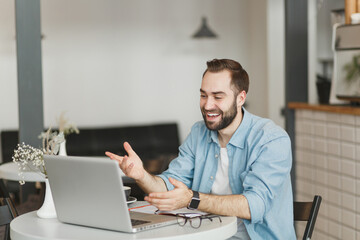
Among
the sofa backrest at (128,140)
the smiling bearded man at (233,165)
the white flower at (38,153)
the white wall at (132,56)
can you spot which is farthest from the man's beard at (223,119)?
the white wall at (132,56)

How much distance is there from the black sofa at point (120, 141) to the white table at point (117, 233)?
12.5ft

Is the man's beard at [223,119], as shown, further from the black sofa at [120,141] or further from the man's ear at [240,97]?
the black sofa at [120,141]

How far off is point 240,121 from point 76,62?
13.4 ft

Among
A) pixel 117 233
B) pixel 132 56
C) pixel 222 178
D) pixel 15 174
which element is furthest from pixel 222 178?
pixel 132 56

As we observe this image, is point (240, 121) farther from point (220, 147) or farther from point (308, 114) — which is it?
point (308, 114)

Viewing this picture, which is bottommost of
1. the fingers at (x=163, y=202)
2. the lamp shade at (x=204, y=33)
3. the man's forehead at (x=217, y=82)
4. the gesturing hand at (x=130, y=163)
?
the fingers at (x=163, y=202)

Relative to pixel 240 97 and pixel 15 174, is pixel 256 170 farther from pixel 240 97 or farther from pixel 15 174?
pixel 15 174

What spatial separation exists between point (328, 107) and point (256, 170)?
5.30 ft

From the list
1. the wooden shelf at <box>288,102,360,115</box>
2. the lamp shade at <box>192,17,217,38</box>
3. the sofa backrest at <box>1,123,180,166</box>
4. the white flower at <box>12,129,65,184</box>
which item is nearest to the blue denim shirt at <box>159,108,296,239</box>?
the white flower at <box>12,129,65,184</box>

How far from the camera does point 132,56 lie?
263 inches

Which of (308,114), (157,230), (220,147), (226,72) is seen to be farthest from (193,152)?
(308,114)

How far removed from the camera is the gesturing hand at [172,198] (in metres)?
2.11

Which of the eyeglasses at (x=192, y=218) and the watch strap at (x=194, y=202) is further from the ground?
the watch strap at (x=194, y=202)

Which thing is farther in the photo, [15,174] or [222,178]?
[15,174]
